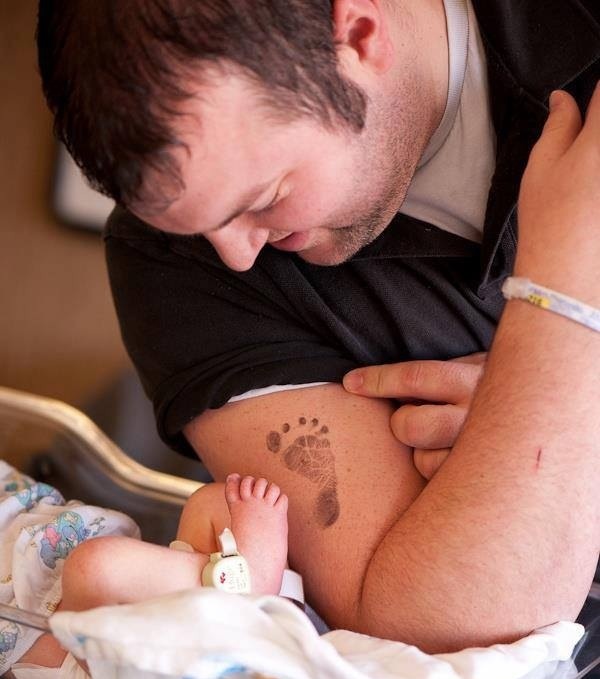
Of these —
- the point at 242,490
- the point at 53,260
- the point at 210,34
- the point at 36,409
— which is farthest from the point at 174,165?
the point at 53,260

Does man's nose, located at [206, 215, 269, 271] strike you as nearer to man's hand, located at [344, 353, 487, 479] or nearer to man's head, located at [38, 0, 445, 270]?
man's head, located at [38, 0, 445, 270]

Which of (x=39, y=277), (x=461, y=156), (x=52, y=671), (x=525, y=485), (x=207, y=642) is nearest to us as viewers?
(x=207, y=642)

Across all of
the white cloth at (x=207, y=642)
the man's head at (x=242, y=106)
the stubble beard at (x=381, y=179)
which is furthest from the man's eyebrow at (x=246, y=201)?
the white cloth at (x=207, y=642)

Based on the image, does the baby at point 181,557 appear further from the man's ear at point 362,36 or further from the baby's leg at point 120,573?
the man's ear at point 362,36

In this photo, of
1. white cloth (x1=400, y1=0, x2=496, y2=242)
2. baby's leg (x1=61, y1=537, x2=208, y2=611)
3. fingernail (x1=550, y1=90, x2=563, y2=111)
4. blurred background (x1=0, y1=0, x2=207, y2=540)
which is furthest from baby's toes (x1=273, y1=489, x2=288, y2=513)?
blurred background (x1=0, y1=0, x2=207, y2=540)

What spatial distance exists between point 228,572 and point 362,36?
501 mm

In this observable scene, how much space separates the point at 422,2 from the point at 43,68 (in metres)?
0.38

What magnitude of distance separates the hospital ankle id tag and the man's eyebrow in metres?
0.29

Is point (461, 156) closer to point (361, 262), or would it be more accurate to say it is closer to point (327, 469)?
point (361, 262)

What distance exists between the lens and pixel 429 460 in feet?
3.17

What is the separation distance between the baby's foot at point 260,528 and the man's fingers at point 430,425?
139 millimetres

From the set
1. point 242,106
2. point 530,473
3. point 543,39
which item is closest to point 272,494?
point 530,473

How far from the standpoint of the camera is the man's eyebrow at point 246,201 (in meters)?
0.87

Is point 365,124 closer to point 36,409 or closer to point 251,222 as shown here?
point 251,222
